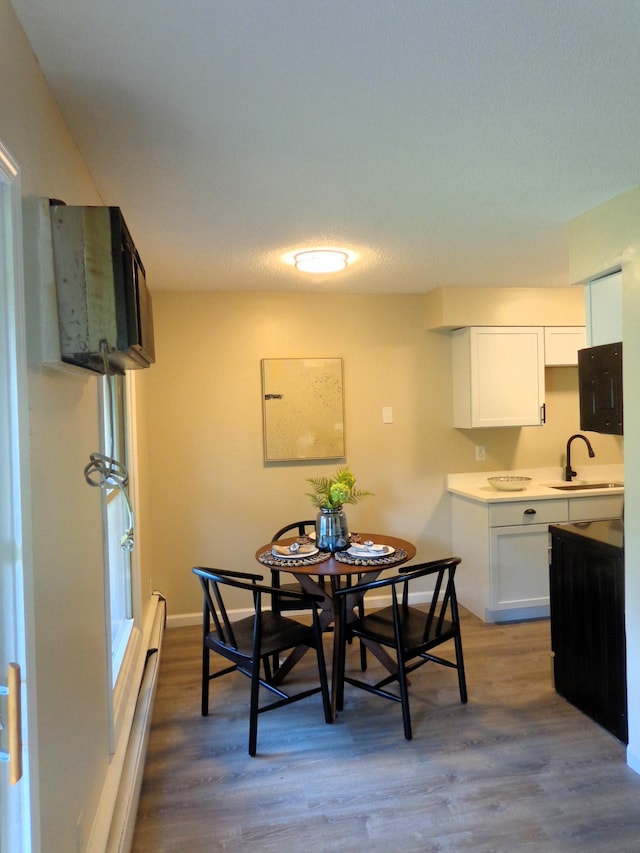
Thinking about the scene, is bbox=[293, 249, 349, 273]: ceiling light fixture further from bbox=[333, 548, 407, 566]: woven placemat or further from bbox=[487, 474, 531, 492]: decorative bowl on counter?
bbox=[487, 474, 531, 492]: decorative bowl on counter

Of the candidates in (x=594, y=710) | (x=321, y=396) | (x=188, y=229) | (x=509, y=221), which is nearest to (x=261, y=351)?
(x=321, y=396)

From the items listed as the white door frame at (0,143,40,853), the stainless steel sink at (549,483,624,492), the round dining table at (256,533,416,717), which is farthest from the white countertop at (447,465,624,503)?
the white door frame at (0,143,40,853)

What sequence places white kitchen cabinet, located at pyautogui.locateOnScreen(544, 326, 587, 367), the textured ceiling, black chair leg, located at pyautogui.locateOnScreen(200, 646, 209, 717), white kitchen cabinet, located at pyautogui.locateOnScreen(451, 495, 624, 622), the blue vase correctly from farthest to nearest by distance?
white kitchen cabinet, located at pyautogui.locateOnScreen(544, 326, 587, 367) < white kitchen cabinet, located at pyautogui.locateOnScreen(451, 495, 624, 622) < the blue vase < black chair leg, located at pyautogui.locateOnScreen(200, 646, 209, 717) < the textured ceiling

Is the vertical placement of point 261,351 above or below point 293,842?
above

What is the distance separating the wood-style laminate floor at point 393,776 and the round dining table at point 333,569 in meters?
0.25

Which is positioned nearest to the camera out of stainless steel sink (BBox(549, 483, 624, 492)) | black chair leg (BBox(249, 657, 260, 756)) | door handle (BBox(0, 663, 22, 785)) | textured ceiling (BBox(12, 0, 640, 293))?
door handle (BBox(0, 663, 22, 785))

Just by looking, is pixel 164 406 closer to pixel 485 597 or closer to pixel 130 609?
pixel 130 609

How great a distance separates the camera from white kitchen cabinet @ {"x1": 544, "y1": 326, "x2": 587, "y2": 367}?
12.7 ft

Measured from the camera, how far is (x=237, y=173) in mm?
1857

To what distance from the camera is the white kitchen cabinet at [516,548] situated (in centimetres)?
357

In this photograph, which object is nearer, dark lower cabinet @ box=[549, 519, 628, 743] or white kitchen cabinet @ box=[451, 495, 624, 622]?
dark lower cabinet @ box=[549, 519, 628, 743]

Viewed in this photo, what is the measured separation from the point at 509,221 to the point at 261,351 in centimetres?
187

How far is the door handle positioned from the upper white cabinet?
2.43m

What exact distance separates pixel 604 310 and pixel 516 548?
6.01 feet
